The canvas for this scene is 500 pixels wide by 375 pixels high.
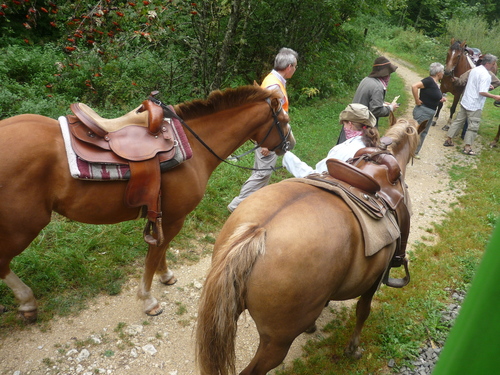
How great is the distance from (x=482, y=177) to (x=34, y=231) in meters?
8.52

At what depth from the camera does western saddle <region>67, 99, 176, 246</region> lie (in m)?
2.71

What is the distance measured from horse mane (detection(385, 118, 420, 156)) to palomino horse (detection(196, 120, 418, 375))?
133 centimetres

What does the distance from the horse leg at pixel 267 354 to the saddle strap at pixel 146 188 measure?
1.42 meters

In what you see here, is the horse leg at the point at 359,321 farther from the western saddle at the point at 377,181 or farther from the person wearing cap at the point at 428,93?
the person wearing cap at the point at 428,93

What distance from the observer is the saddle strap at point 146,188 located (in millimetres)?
2791

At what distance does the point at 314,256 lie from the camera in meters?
2.04

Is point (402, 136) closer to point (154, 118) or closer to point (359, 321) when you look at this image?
point (359, 321)

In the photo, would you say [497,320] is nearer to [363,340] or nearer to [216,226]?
[363,340]

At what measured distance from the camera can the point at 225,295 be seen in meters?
2.01

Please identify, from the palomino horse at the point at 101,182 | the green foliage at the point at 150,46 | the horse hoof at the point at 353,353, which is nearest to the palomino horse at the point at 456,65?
the green foliage at the point at 150,46

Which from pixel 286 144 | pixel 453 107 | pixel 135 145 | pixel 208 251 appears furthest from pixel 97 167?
pixel 453 107

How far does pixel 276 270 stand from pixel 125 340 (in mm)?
2025

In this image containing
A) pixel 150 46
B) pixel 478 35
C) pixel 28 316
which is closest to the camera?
pixel 28 316

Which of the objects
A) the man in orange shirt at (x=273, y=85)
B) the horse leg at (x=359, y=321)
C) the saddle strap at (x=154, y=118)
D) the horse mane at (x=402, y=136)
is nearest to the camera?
the saddle strap at (x=154, y=118)
